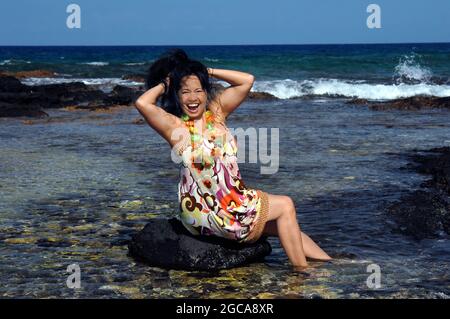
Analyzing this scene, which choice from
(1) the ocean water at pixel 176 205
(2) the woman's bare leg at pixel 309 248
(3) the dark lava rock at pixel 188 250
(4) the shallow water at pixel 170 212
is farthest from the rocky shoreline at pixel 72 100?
(2) the woman's bare leg at pixel 309 248

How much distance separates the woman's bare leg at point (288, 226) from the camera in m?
5.75

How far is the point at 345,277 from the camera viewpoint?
18.5 feet

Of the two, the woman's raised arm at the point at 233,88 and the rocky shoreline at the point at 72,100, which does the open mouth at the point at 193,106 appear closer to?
the woman's raised arm at the point at 233,88

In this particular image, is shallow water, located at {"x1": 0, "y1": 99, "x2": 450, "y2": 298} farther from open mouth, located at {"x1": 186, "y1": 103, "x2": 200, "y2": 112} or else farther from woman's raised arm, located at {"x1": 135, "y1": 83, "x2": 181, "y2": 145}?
open mouth, located at {"x1": 186, "y1": 103, "x2": 200, "y2": 112}

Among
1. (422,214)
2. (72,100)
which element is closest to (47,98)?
(72,100)

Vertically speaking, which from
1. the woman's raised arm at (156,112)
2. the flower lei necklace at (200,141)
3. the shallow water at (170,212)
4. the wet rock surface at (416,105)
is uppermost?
the woman's raised arm at (156,112)

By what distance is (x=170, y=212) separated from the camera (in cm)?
793

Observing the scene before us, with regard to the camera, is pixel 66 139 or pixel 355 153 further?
pixel 66 139

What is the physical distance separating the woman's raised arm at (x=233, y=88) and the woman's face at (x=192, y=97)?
243 millimetres

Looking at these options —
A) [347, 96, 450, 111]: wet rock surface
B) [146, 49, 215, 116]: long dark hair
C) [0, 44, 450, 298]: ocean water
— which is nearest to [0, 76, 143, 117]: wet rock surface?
[0, 44, 450, 298]: ocean water

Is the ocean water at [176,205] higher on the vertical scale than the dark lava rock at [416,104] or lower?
lower
